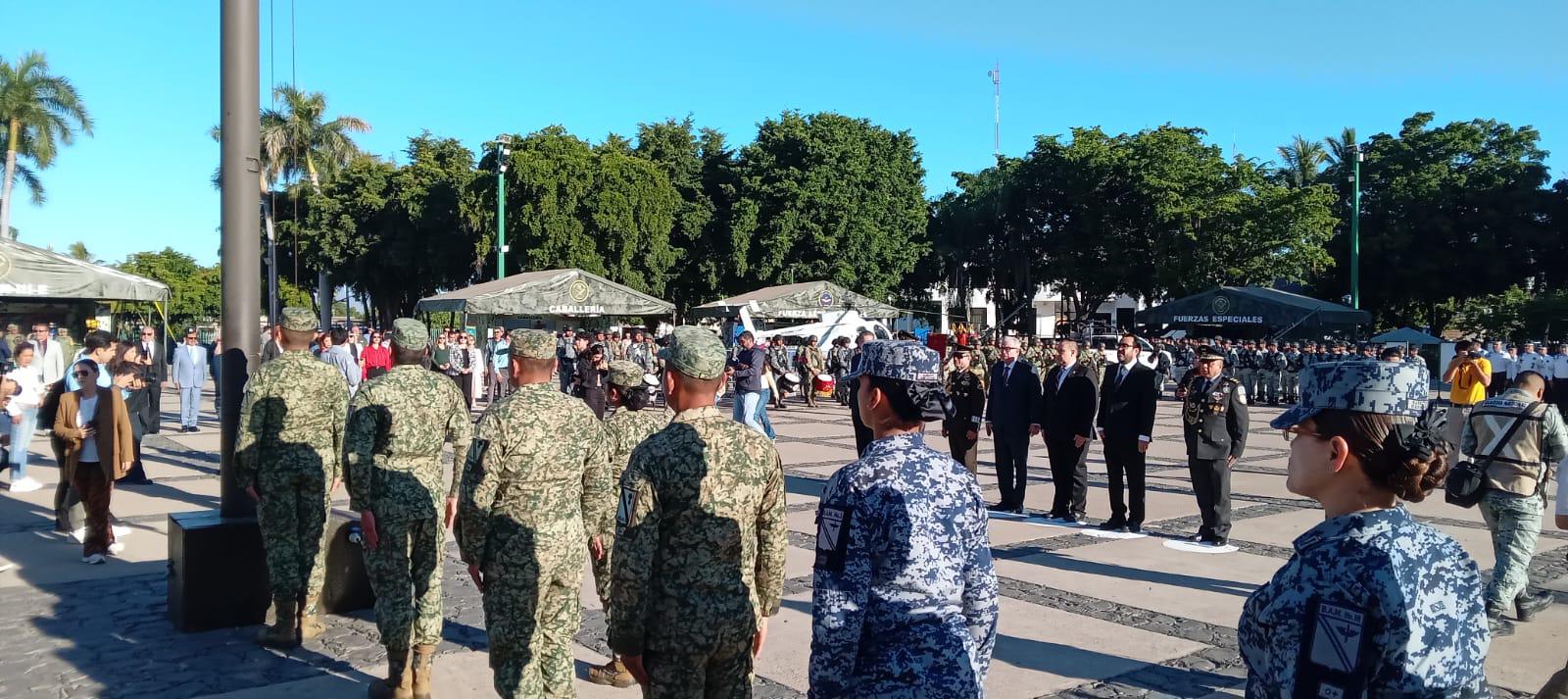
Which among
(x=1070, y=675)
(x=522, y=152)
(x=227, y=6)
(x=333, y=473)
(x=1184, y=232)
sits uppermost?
(x=522, y=152)

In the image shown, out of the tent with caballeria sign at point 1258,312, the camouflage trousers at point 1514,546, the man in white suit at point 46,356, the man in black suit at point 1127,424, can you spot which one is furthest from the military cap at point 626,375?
the tent with caballeria sign at point 1258,312

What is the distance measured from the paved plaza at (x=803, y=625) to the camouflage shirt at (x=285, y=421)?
1011mm

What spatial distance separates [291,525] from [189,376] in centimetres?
1310

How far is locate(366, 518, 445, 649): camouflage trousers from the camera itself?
4777 mm

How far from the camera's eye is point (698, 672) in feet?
10.3

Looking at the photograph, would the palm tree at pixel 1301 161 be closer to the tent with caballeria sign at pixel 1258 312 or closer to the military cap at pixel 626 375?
the tent with caballeria sign at pixel 1258 312

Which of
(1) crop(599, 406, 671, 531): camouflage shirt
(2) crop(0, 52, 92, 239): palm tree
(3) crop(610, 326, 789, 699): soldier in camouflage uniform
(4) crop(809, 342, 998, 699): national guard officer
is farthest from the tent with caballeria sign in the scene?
(2) crop(0, 52, 92, 239): palm tree

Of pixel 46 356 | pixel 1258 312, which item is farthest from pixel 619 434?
pixel 1258 312

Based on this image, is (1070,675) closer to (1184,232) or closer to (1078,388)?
(1078,388)

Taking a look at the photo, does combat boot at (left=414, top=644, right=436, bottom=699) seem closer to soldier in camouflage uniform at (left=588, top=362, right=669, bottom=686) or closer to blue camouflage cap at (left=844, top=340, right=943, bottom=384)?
soldier in camouflage uniform at (left=588, top=362, right=669, bottom=686)

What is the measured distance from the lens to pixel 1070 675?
5.28 m

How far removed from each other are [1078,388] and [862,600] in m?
7.18

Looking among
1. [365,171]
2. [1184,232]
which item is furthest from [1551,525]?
[365,171]

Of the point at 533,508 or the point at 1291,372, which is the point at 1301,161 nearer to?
the point at 1291,372
